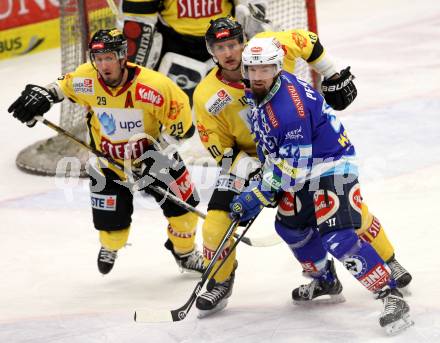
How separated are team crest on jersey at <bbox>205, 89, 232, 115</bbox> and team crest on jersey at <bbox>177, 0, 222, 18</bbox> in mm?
1993

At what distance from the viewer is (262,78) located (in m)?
3.98

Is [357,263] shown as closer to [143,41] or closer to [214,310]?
[214,310]

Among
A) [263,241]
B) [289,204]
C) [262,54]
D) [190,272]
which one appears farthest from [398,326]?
[190,272]

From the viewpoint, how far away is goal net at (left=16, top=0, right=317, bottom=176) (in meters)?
6.74

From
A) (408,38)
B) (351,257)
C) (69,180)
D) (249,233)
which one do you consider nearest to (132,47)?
(69,180)

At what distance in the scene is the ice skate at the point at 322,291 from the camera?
4453mm

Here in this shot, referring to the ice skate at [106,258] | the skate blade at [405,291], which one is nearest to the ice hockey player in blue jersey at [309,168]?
the skate blade at [405,291]

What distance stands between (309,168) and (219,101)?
0.52 metres

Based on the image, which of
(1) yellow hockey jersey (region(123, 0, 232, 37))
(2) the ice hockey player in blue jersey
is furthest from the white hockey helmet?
(1) yellow hockey jersey (region(123, 0, 232, 37))

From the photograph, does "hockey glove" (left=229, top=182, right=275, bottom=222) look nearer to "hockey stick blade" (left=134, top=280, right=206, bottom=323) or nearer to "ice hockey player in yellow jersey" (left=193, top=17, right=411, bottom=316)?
"ice hockey player in yellow jersey" (left=193, top=17, right=411, bottom=316)

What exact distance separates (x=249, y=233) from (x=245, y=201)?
1426mm

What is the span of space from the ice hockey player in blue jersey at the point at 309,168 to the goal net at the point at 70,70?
2.62 meters

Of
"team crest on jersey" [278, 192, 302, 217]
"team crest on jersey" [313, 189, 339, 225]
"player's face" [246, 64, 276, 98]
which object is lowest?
"team crest on jersey" [278, 192, 302, 217]

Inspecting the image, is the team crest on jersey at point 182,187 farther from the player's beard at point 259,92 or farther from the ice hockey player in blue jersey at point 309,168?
the player's beard at point 259,92
